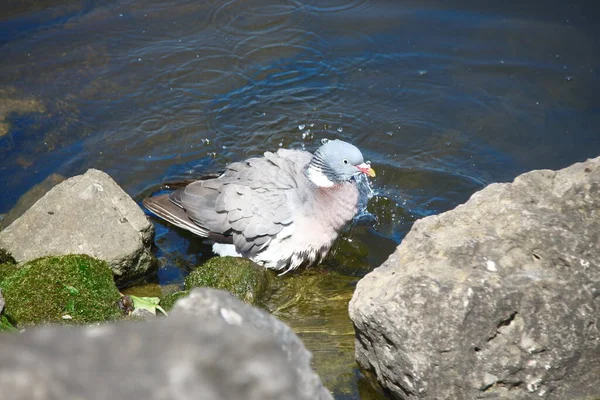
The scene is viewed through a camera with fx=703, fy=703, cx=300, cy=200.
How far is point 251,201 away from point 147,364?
4159 mm

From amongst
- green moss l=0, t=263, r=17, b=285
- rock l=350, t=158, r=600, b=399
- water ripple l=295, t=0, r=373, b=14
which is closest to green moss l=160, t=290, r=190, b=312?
green moss l=0, t=263, r=17, b=285

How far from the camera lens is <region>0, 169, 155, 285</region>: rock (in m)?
5.36

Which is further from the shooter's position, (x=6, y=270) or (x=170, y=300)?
(x=6, y=270)

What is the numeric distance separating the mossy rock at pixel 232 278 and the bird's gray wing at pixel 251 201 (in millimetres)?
449

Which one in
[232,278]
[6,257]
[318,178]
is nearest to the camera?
[232,278]

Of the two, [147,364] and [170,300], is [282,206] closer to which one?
[170,300]

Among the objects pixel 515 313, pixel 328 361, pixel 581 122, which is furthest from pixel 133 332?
pixel 581 122

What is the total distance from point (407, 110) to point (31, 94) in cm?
411

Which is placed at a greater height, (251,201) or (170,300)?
(251,201)

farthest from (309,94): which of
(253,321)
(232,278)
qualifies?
(253,321)

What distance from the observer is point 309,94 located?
300 inches

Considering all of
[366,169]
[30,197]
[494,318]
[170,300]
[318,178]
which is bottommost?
[30,197]

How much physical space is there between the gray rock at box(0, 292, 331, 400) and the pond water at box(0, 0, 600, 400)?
3859 millimetres

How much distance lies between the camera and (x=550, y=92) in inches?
296
